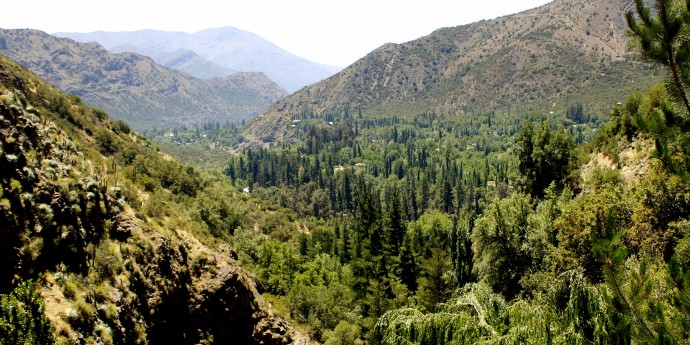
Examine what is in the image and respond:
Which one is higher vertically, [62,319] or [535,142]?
[535,142]

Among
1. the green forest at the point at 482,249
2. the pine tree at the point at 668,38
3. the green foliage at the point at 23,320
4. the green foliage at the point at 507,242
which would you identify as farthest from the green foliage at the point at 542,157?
the green foliage at the point at 23,320

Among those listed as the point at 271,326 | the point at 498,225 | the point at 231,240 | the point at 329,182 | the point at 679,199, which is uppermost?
the point at 679,199

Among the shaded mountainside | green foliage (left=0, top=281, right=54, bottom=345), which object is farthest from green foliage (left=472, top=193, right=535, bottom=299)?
green foliage (left=0, top=281, right=54, bottom=345)

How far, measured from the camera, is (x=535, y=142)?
39.0 metres

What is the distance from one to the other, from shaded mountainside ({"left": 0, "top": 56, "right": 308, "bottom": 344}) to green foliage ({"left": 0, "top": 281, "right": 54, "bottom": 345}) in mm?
3260

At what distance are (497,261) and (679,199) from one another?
15293 mm

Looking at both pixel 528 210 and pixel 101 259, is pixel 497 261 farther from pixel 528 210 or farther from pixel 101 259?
pixel 101 259

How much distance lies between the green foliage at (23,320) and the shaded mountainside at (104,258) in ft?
10.7

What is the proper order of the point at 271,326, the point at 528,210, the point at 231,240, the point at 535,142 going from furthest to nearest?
1. the point at 231,240
2. the point at 535,142
3. the point at 528,210
4. the point at 271,326

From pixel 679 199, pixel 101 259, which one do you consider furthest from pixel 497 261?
pixel 101 259

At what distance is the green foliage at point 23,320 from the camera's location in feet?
31.2

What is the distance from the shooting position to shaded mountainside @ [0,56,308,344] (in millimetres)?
14406

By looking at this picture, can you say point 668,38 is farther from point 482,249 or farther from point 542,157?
point 542,157

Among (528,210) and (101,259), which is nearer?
(101,259)
